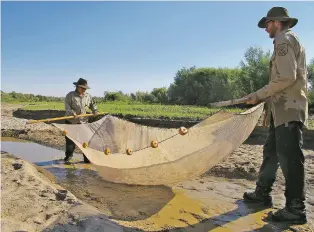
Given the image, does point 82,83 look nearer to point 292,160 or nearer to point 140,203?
point 140,203

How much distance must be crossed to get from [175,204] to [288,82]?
208 centimetres

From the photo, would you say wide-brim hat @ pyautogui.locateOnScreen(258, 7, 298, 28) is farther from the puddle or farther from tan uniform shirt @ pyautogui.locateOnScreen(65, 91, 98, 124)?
the puddle

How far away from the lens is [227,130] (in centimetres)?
410

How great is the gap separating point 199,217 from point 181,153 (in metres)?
0.89

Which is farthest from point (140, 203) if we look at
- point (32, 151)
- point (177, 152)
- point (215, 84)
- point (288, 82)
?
point (215, 84)

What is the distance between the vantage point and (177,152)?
4340 mm

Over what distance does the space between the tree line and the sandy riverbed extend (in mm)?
18488

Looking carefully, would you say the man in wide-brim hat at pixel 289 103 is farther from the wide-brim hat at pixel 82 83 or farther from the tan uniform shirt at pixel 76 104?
the tan uniform shirt at pixel 76 104

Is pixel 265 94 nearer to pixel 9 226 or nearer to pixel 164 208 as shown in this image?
pixel 164 208

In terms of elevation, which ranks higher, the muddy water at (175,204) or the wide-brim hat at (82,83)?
the wide-brim hat at (82,83)

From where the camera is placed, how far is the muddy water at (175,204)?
3.50m

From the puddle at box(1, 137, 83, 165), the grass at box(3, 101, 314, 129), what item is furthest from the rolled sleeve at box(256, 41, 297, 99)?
the grass at box(3, 101, 314, 129)

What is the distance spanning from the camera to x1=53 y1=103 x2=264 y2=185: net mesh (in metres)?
4.16

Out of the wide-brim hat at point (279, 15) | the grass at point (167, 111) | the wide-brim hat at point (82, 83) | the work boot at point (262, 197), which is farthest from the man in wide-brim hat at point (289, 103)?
the grass at point (167, 111)
